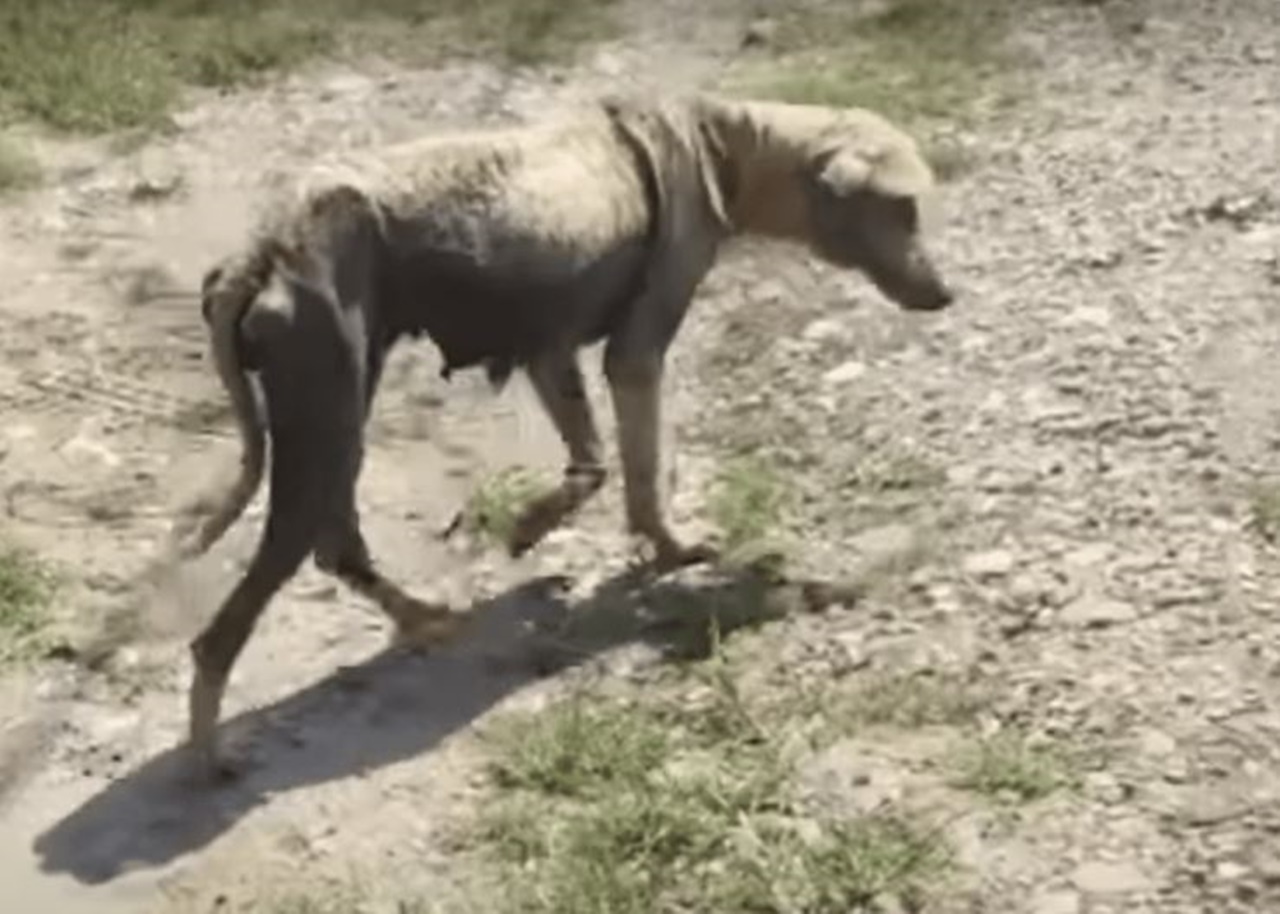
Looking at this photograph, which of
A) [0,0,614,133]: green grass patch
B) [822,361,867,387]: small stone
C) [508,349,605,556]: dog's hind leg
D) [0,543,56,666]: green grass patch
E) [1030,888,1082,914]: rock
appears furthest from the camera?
[0,0,614,133]: green grass patch

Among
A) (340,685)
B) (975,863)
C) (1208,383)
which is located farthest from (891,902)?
(1208,383)

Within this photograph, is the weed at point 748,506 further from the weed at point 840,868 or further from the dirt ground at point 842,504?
the weed at point 840,868

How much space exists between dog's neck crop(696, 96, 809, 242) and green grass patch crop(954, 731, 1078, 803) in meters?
1.35

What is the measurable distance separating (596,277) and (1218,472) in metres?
1.42

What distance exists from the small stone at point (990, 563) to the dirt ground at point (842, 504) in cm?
1

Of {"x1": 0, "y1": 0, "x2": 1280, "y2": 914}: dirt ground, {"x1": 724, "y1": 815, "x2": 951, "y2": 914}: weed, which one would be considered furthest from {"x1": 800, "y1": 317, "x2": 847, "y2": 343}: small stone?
{"x1": 724, "y1": 815, "x2": 951, "y2": 914}: weed

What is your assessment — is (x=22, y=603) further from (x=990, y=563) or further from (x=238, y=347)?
(x=990, y=563)

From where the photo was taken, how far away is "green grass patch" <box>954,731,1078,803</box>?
5.13 m

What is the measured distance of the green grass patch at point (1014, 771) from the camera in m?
5.13

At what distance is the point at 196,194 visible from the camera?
8211 mm

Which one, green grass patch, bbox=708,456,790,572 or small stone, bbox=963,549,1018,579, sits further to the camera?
green grass patch, bbox=708,456,790,572

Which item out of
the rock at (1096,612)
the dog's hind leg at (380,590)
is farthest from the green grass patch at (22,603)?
the rock at (1096,612)

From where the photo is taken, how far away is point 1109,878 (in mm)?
4898

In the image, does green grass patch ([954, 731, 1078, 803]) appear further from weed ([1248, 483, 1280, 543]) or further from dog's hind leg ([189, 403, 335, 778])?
dog's hind leg ([189, 403, 335, 778])
